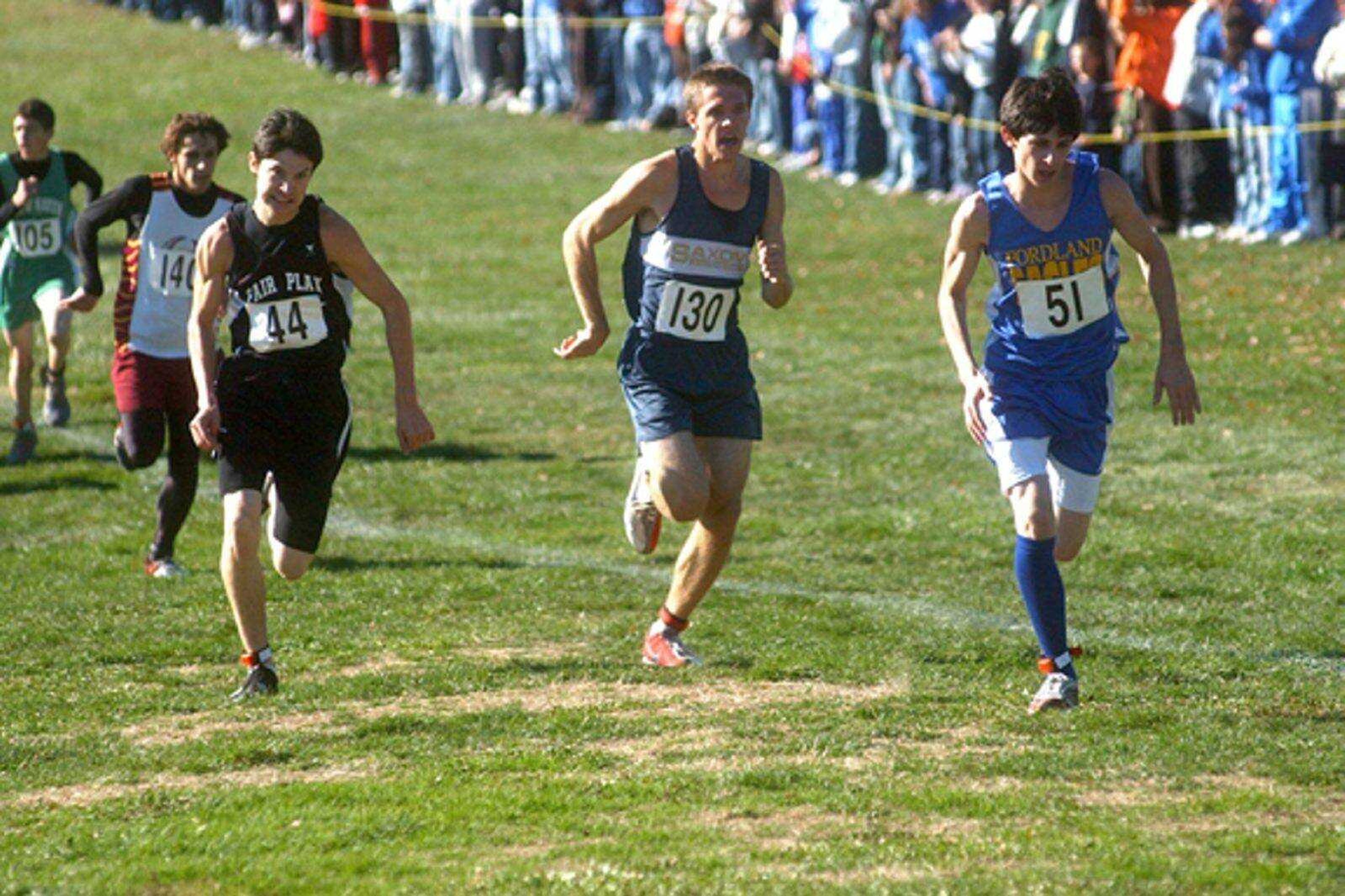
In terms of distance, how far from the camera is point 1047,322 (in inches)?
304

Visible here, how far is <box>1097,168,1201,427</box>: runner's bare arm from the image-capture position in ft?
25.0

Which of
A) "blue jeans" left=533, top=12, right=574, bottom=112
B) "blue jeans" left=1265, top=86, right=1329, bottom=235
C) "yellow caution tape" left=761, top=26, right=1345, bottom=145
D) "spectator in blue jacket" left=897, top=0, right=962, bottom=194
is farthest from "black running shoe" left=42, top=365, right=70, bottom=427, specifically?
"blue jeans" left=533, top=12, right=574, bottom=112

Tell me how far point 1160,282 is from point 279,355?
10.2 feet

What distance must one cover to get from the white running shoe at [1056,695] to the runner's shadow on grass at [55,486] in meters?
7.41

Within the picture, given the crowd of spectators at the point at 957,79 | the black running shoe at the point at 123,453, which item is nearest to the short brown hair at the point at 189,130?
the black running shoe at the point at 123,453

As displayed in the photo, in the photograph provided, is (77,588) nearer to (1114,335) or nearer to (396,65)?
(1114,335)

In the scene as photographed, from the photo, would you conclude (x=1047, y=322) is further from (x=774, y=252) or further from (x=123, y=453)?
(x=123, y=453)

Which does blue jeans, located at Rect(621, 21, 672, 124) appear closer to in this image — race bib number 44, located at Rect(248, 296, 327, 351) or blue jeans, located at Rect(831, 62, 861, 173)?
blue jeans, located at Rect(831, 62, 861, 173)

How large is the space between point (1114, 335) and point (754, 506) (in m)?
4.80

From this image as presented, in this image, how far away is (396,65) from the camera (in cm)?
3369

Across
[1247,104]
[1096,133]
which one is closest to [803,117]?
[1096,133]

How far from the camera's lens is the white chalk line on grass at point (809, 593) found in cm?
859

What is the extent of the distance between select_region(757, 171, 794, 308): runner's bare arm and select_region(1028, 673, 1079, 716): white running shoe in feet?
5.45

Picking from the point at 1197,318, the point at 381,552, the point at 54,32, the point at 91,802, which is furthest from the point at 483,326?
the point at 54,32
